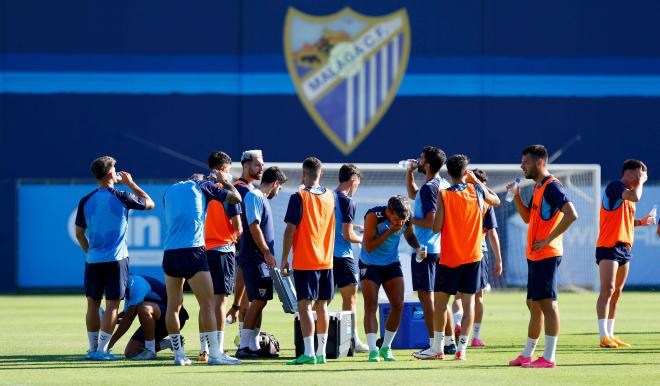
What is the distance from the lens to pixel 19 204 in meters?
30.2

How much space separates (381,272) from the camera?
13281 mm

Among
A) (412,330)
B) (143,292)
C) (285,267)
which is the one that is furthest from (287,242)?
(412,330)

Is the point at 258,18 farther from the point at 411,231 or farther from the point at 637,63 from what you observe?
the point at 411,231

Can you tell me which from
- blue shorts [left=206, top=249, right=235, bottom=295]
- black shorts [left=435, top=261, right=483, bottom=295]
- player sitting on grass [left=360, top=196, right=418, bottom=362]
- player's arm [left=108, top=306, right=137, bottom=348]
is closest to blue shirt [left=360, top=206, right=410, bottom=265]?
player sitting on grass [left=360, top=196, right=418, bottom=362]

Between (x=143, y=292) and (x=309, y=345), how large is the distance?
2.11 metres

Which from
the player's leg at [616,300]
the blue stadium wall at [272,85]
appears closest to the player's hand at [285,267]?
the player's leg at [616,300]

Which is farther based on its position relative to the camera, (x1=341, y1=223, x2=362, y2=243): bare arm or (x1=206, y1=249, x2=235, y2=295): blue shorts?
(x1=341, y1=223, x2=362, y2=243): bare arm

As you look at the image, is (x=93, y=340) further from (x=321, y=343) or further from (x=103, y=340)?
(x=321, y=343)

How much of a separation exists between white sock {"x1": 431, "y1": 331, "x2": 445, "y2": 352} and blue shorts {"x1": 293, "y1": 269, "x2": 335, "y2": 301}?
3.99 ft

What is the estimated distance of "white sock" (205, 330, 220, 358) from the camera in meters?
12.5

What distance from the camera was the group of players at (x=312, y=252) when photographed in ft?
40.3

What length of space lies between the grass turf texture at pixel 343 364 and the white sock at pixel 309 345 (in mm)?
217

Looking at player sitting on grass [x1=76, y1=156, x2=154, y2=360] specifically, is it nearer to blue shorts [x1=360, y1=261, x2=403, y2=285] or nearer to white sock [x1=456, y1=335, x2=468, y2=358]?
blue shorts [x1=360, y1=261, x2=403, y2=285]

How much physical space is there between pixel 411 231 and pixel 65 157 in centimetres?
1887
